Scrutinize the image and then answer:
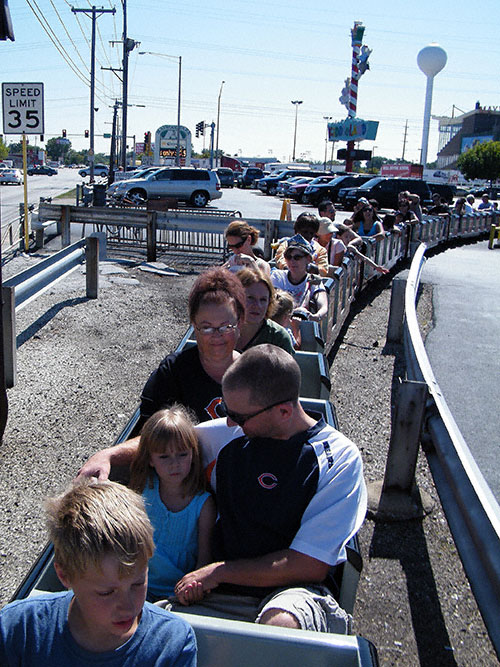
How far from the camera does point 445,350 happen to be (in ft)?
27.4

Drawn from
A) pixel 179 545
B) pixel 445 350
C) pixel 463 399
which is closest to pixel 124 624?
pixel 179 545

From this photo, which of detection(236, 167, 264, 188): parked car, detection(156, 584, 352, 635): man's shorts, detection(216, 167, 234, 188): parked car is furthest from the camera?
detection(236, 167, 264, 188): parked car

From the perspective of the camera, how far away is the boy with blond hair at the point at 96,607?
1.69 m

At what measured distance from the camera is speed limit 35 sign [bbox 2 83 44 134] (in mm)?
11241

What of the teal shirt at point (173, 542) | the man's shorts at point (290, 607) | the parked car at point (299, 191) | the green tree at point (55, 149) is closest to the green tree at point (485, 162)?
the parked car at point (299, 191)

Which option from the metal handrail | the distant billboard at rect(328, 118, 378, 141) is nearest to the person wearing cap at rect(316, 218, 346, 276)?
the metal handrail

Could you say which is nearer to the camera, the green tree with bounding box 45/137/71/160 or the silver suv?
the silver suv

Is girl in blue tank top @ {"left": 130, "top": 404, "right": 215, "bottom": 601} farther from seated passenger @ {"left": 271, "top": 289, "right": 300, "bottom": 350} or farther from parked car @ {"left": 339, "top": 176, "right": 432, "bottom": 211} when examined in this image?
parked car @ {"left": 339, "top": 176, "right": 432, "bottom": 211}

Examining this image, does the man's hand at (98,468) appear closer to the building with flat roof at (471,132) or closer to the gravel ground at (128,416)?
the gravel ground at (128,416)

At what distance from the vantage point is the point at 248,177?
6019cm

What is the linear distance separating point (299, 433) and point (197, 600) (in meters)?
0.72

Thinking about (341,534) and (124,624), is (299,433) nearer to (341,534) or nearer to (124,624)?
(341,534)

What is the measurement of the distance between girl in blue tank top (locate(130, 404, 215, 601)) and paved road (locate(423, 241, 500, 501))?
9.19 feet

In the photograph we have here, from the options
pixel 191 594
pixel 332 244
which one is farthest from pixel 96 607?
pixel 332 244
